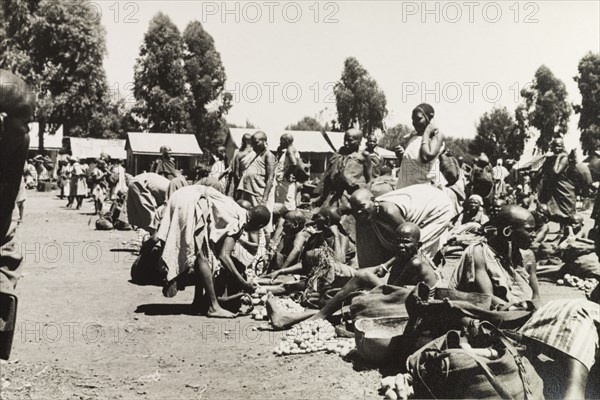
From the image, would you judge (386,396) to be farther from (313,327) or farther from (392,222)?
(392,222)

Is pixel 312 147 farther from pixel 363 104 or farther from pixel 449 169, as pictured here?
pixel 449 169

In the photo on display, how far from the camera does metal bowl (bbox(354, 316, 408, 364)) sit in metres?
4.59

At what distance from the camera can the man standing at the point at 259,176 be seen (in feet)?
32.5

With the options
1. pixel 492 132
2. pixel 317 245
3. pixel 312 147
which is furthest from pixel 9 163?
pixel 492 132

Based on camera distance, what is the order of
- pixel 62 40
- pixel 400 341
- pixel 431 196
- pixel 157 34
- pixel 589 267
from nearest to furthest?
1. pixel 400 341
2. pixel 431 196
3. pixel 589 267
4. pixel 62 40
5. pixel 157 34

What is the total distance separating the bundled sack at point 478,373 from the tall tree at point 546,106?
4039cm

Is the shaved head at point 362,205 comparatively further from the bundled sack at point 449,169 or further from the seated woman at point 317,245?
the bundled sack at point 449,169

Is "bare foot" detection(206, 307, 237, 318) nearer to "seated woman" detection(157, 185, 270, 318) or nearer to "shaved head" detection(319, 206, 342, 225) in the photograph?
"seated woman" detection(157, 185, 270, 318)

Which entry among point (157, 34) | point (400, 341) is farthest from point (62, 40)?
point (400, 341)

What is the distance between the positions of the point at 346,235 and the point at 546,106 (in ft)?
130

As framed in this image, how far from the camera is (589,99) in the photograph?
120 feet

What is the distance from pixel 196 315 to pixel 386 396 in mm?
2903

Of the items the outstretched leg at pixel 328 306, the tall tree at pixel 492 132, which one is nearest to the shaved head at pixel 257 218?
the outstretched leg at pixel 328 306

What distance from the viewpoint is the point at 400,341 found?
455 centimetres
